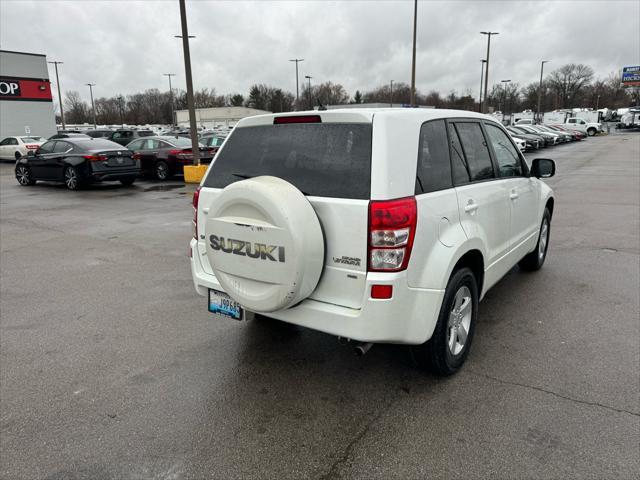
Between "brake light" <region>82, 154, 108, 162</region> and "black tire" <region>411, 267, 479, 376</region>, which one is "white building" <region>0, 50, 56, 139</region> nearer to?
"brake light" <region>82, 154, 108, 162</region>

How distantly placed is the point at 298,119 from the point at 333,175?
0.56 meters

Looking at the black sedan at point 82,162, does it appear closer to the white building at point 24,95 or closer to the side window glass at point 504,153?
the side window glass at point 504,153

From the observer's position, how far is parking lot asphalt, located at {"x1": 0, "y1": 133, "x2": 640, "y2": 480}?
8.63ft

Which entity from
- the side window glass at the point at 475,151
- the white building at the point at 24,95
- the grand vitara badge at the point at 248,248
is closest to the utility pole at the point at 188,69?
the side window glass at the point at 475,151

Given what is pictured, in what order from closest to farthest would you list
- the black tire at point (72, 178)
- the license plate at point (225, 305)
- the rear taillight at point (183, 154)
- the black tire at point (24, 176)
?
A: the license plate at point (225, 305) < the black tire at point (72, 178) < the black tire at point (24, 176) < the rear taillight at point (183, 154)

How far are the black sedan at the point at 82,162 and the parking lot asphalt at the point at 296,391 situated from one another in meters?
9.37

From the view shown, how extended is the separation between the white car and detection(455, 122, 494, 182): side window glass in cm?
2867

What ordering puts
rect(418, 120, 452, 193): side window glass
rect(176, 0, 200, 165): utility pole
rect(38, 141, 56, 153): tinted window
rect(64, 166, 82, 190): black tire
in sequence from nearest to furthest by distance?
rect(418, 120, 452, 193): side window glass → rect(176, 0, 200, 165): utility pole → rect(64, 166, 82, 190): black tire → rect(38, 141, 56, 153): tinted window

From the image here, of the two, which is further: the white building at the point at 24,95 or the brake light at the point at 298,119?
the white building at the point at 24,95

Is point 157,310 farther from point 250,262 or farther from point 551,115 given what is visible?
point 551,115

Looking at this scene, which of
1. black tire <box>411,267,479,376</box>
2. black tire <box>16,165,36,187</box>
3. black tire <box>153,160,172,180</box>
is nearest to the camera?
black tire <box>411,267,479,376</box>

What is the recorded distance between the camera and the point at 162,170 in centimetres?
1727

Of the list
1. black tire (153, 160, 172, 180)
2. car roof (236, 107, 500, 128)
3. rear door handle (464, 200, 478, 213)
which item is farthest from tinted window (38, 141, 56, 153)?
rear door handle (464, 200, 478, 213)

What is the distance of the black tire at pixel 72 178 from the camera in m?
14.7
